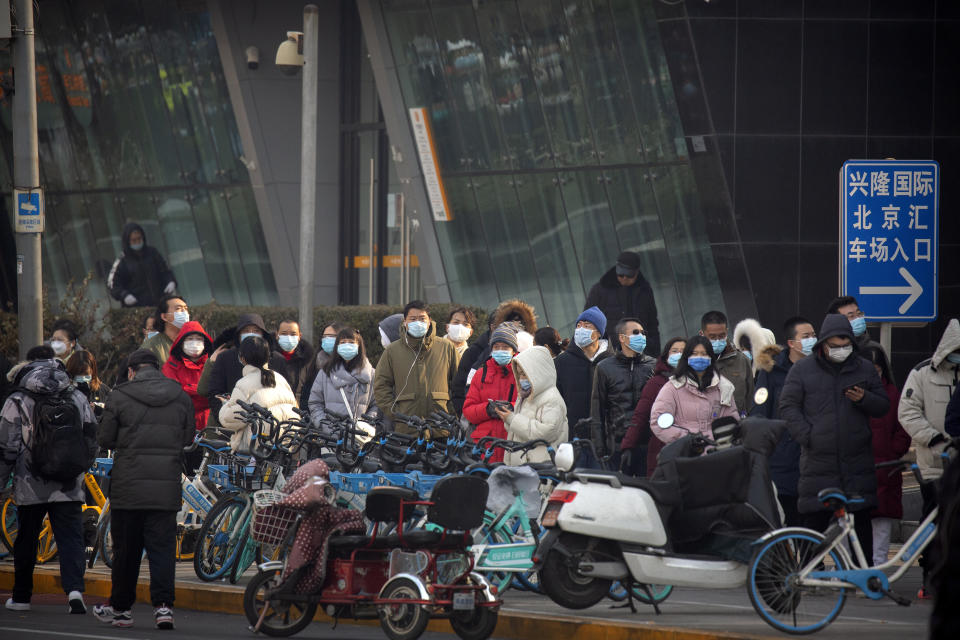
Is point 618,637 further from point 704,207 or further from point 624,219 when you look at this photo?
point 624,219

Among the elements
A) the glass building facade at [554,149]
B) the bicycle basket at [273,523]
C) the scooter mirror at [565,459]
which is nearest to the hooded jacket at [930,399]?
the scooter mirror at [565,459]

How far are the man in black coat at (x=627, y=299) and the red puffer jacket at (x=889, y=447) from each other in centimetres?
348

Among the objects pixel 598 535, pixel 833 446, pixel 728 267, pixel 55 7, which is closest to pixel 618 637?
pixel 598 535

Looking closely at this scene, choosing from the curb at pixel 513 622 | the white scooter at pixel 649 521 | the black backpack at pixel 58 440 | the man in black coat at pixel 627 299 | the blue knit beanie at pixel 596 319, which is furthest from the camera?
the man in black coat at pixel 627 299

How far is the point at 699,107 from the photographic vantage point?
21.1m

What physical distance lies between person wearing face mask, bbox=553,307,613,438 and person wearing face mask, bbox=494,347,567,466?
1.18m

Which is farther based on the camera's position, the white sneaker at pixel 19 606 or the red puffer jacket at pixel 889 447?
the red puffer jacket at pixel 889 447

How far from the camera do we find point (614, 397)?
480 inches

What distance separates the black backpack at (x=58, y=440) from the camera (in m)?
10.9

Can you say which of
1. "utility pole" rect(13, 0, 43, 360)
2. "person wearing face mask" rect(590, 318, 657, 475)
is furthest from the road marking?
"utility pole" rect(13, 0, 43, 360)

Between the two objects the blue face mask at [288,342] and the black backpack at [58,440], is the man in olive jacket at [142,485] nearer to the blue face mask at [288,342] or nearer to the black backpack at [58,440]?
the black backpack at [58,440]

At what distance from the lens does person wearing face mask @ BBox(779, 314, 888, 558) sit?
10320 mm

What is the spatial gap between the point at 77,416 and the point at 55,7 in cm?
2291

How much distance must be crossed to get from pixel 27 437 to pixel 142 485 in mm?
1387
